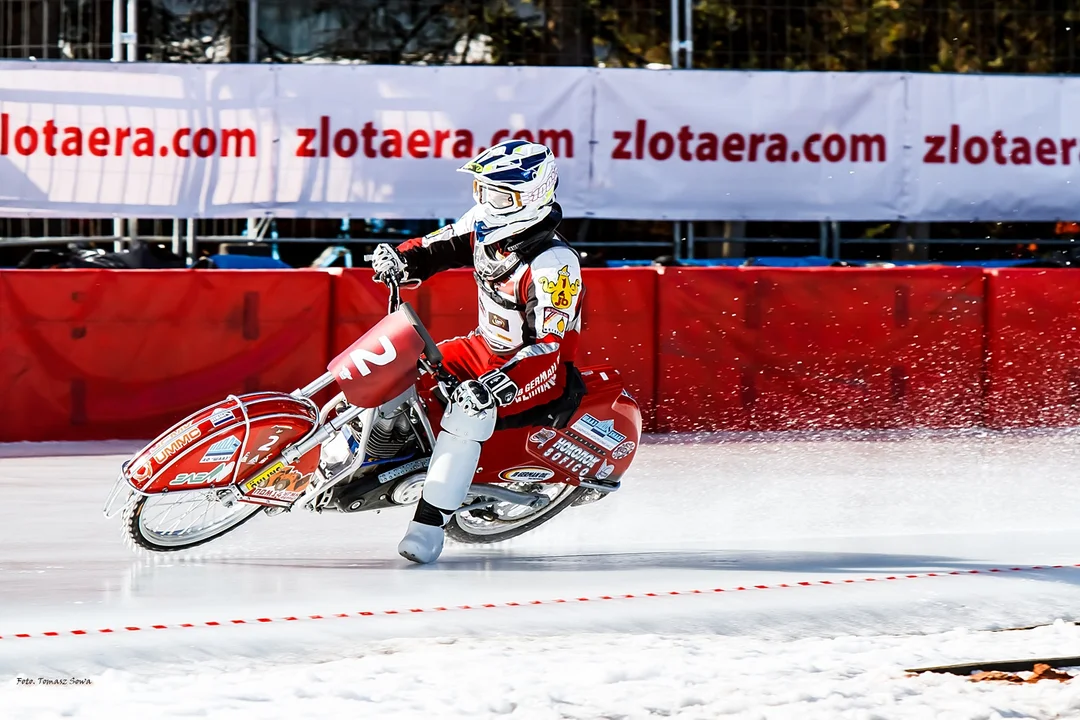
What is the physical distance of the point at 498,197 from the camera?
6.46 meters

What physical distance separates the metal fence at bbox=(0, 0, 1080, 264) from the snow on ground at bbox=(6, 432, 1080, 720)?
469 centimetres

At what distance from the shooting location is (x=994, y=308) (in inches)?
445

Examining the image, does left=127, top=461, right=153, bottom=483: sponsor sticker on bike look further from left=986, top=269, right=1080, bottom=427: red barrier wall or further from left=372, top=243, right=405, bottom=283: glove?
left=986, top=269, right=1080, bottom=427: red barrier wall

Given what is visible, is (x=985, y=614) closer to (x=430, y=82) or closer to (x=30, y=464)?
(x=30, y=464)

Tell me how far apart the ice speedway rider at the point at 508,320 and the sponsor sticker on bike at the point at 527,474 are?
0.24m

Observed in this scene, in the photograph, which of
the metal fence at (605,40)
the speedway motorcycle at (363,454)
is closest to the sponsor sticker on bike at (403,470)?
the speedway motorcycle at (363,454)

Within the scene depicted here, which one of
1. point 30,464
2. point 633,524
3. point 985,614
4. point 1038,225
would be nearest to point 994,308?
point 1038,225

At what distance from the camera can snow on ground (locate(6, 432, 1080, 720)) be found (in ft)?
15.3

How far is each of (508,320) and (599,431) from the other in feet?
2.16

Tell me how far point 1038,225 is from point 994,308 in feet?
11.3

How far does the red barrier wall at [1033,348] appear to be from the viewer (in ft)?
36.8

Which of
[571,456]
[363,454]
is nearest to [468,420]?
[363,454]

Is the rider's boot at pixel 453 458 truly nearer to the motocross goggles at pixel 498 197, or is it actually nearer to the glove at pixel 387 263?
the glove at pixel 387 263

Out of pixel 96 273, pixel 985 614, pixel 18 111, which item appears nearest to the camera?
pixel 985 614
